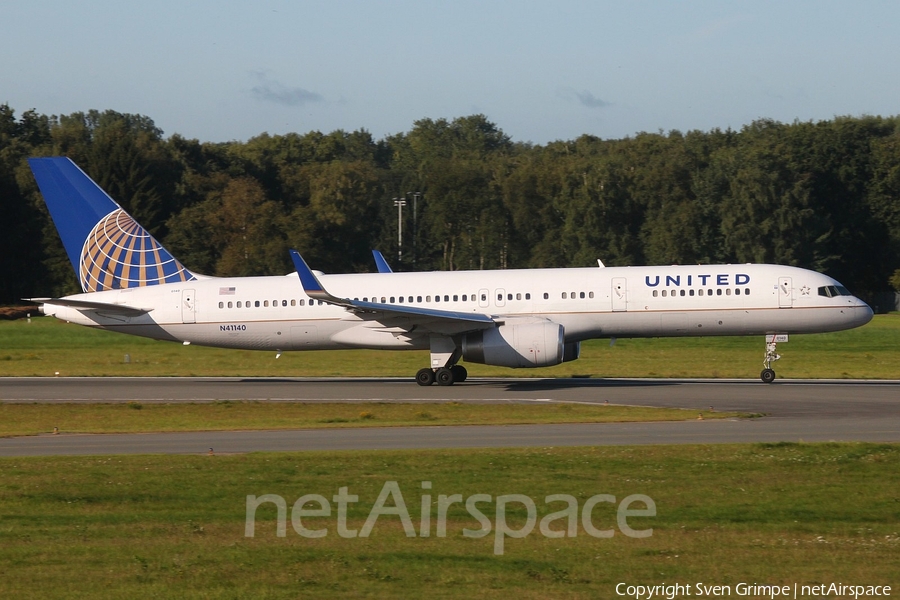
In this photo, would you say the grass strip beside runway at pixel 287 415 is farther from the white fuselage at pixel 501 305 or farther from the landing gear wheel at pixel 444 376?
the white fuselage at pixel 501 305

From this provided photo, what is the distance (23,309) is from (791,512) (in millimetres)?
67152

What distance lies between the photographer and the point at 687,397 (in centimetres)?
2941

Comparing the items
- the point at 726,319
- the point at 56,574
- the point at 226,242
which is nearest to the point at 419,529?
the point at 56,574

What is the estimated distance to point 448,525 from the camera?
521 inches

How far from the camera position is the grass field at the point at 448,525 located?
1084cm

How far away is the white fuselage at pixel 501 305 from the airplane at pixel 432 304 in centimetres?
3

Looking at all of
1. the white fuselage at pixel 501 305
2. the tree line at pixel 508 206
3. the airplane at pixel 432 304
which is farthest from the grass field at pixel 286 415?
the tree line at pixel 508 206

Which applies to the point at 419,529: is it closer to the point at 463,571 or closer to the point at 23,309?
the point at 463,571

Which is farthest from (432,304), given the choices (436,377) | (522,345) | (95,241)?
(95,241)

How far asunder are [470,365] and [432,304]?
28.6ft

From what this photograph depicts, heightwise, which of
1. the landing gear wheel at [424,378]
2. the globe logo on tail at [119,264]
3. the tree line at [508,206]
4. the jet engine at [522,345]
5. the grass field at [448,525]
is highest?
the tree line at [508,206]

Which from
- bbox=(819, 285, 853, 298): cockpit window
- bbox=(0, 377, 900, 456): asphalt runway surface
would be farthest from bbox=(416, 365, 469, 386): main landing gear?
bbox=(819, 285, 853, 298): cockpit window

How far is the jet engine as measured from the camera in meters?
32.4

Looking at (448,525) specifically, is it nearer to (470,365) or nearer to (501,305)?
(501,305)
